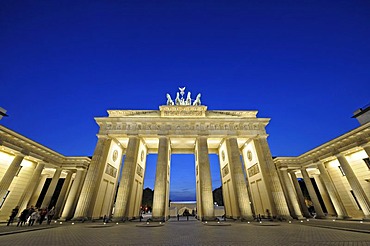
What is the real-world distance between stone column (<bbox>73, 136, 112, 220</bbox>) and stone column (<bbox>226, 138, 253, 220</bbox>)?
58.0 feet

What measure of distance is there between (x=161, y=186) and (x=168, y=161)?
471cm

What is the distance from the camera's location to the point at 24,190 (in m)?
23.5

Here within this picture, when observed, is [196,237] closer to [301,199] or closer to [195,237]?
[195,237]

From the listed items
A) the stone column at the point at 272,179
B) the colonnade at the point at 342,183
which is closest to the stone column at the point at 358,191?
the colonnade at the point at 342,183

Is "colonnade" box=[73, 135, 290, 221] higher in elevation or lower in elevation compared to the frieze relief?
lower

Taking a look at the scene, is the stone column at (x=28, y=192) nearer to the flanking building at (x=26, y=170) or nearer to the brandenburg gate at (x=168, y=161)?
the flanking building at (x=26, y=170)

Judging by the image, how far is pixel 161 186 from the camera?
2134 cm

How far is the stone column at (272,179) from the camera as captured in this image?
2042cm

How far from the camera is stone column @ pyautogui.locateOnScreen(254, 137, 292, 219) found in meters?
20.4

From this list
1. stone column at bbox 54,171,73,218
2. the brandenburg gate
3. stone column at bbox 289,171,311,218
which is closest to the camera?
the brandenburg gate

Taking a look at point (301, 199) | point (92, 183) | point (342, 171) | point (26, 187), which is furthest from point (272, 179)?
point (26, 187)

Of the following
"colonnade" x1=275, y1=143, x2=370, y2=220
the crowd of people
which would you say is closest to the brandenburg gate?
the crowd of people

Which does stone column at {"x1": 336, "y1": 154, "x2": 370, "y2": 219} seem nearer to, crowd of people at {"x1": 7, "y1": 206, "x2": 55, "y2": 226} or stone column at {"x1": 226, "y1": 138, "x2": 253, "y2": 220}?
stone column at {"x1": 226, "y1": 138, "x2": 253, "y2": 220}

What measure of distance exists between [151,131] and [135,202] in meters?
10.4
